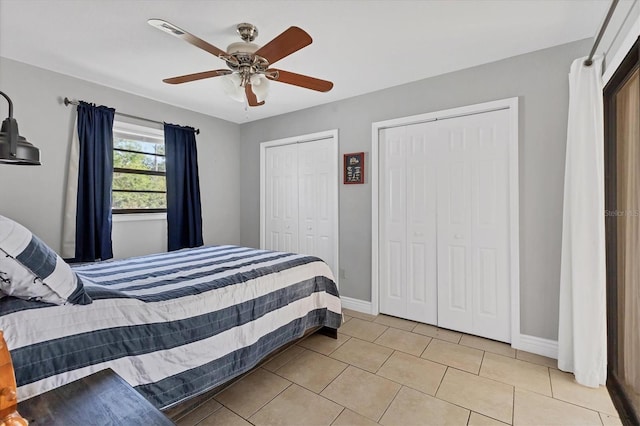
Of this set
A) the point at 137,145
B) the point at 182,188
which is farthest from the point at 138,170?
the point at 182,188

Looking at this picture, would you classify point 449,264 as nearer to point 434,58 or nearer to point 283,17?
point 434,58

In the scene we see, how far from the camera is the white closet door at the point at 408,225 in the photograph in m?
3.04

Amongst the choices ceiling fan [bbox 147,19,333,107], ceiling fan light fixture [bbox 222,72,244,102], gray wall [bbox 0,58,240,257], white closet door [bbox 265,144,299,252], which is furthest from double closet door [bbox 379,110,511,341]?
gray wall [bbox 0,58,240,257]

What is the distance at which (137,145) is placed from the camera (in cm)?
351

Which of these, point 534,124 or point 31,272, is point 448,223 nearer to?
point 534,124

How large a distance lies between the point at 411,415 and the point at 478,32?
265 cm

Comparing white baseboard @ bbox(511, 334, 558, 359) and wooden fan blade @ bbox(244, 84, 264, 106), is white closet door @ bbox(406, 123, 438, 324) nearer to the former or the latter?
white baseboard @ bbox(511, 334, 558, 359)

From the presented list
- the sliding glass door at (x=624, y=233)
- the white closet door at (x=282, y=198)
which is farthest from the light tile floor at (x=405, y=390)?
the white closet door at (x=282, y=198)

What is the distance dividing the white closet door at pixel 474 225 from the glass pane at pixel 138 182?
10.7ft

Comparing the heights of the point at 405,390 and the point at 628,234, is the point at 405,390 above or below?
below

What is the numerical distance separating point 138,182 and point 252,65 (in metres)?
2.33

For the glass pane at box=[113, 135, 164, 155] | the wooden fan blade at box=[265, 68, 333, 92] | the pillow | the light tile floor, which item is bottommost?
the light tile floor

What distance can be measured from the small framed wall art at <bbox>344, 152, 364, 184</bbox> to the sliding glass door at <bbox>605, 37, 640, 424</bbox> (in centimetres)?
202

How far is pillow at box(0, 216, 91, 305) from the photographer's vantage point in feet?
3.67
